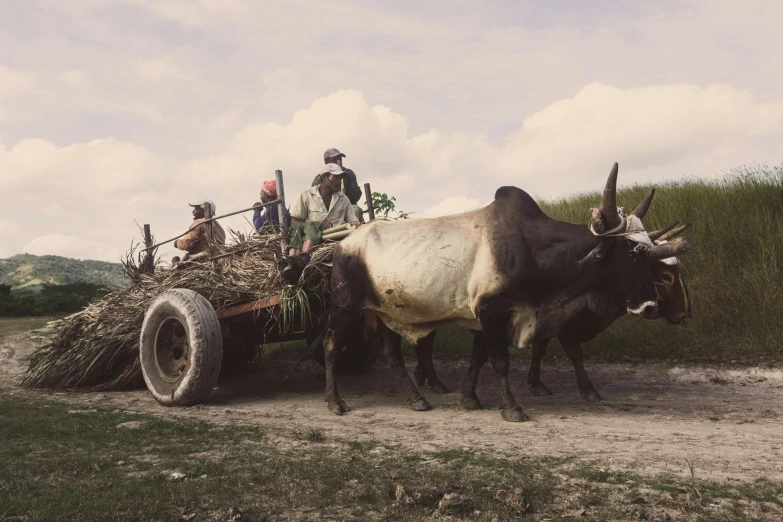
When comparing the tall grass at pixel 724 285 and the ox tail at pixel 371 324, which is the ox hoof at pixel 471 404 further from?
the tall grass at pixel 724 285

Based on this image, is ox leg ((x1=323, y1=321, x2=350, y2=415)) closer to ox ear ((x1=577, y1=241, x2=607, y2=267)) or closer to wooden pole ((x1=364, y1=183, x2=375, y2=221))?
wooden pole ((x1=364, y1=183, x2=375, y2=221))

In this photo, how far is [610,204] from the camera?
573 centimetres

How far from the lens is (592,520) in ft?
11.0

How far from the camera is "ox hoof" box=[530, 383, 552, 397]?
23.7ft

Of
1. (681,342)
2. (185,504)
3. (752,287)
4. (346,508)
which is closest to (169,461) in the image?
(185,504)

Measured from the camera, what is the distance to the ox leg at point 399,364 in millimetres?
6477

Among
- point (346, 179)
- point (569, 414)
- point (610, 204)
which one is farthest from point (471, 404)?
point (346, 179)

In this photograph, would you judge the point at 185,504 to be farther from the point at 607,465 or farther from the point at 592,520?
the point at 607,465

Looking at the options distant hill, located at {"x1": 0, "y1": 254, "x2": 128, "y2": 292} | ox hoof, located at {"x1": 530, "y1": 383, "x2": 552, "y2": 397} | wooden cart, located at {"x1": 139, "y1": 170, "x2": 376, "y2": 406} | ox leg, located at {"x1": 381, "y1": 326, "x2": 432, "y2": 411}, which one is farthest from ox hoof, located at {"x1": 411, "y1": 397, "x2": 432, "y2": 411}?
distant hill, located at {"x1": 0, "y1": 254, "x2": 128, "y2": 292}

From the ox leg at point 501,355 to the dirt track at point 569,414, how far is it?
0.46 feet

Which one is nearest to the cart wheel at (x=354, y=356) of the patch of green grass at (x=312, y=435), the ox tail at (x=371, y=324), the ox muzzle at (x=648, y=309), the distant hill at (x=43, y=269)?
the ox tail at (x=371, y=324)

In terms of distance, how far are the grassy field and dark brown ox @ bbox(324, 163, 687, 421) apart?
1.60m

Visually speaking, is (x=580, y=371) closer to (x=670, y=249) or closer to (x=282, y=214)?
(x=670, y=249)

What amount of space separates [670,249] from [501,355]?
5.19 ft
